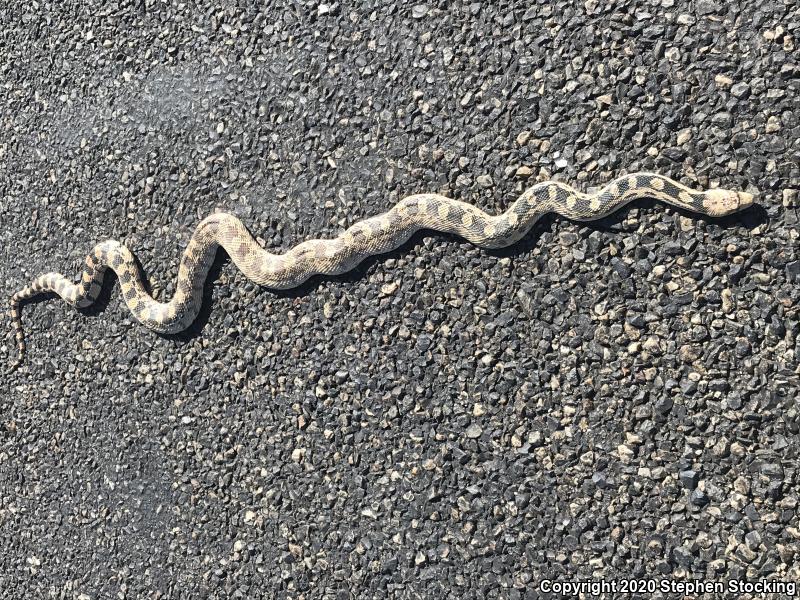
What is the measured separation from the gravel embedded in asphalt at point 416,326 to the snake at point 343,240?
106mm

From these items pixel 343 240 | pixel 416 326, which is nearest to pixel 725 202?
pixel 416 326

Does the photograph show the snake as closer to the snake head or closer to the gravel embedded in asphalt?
the snake head

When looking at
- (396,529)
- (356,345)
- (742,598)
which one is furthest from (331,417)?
(742,598)

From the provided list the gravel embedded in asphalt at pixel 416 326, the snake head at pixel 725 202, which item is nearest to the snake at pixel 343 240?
the snake head at pixel 725 202

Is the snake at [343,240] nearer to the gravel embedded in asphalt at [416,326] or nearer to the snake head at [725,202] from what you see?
the snake head at [725,202]

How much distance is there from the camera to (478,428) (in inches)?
159

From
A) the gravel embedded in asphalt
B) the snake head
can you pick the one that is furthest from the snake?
the gravel embedded in asphalt

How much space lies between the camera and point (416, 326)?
14.1 feet

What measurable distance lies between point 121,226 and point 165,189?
22.7 inches

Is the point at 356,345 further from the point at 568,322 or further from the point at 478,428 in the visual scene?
the point at 568,322

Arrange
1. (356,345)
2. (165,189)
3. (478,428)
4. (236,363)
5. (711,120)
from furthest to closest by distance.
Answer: (165,189) → (236,363) → (356,345) → (478,428) → (711,120)

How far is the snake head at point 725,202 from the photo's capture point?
140 inches

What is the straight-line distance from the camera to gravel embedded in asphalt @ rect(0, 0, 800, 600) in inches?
141

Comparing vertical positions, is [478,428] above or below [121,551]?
below
